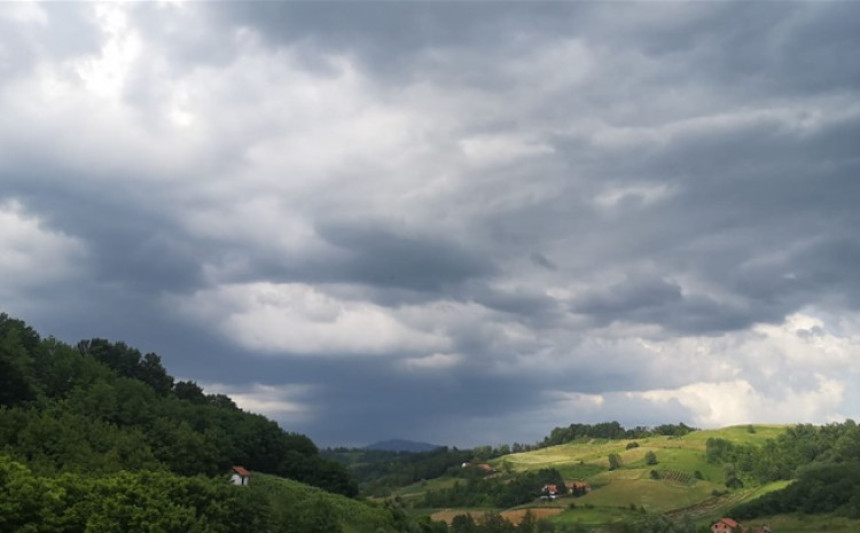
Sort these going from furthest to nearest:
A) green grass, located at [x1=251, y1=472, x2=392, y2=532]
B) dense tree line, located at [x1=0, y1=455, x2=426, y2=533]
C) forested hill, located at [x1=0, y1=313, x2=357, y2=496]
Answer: green grass, located at [x1=251, y1=472, x2=392, y2=532] → forested hill, located at [x1=0, y1=313, x2=357, y2=496] → dense tree line, located at [x1=0, y1=455, x2=426, y2=533]

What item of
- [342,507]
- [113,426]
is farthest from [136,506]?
[342,507]

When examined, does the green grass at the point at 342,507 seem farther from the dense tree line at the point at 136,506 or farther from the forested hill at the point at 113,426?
the forested hill at the point at 113,426

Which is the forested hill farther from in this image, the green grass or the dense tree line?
the green grass

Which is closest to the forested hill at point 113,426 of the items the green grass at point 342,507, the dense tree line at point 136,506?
the dense tree line at point 136,506

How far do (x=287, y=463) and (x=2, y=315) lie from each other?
62.5m

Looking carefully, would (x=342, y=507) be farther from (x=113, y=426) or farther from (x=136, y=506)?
(x=136, y=506)

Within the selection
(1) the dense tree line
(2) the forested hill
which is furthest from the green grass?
(2) the forested hill

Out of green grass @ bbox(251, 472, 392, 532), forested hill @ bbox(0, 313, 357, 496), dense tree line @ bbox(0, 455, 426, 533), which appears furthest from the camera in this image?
green grass @ bbox(251, 472, 392, 532)

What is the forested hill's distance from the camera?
93.7 meters

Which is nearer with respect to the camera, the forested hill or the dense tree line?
the dense tree line

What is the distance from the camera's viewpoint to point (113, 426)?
11600 centimetres

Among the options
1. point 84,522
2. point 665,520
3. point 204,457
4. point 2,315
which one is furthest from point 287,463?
point 84,522

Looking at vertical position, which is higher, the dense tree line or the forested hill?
the forested hill

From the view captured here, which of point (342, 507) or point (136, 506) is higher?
point (136, 506)
